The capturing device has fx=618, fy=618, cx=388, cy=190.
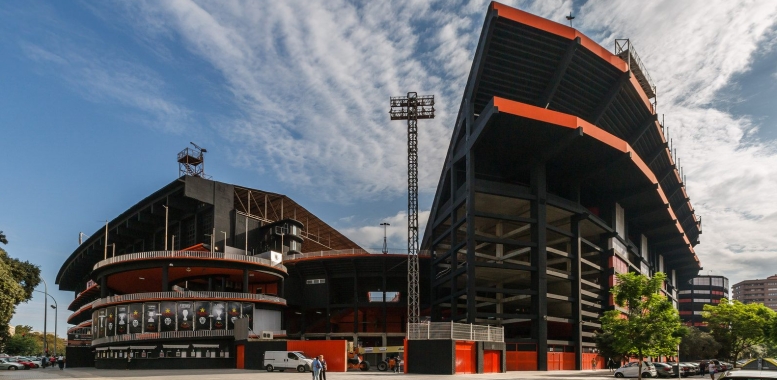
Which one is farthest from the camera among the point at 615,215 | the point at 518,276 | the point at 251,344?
the point at 615,215

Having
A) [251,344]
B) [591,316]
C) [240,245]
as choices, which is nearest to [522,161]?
[591,316]

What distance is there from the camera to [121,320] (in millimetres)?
67375

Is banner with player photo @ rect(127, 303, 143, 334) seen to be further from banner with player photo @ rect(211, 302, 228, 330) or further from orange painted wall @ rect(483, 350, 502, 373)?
orange painted wall @ rect(483, 350, 502, 373)

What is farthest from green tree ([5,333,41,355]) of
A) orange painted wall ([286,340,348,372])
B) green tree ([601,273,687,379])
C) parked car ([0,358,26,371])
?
green tree ([601,273,687,379])

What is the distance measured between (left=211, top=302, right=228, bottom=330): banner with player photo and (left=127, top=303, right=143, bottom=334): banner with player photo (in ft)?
25.1

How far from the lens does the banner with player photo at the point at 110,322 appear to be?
2672 inches

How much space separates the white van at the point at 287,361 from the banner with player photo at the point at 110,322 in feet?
80.4

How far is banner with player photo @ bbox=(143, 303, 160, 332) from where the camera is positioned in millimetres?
66000

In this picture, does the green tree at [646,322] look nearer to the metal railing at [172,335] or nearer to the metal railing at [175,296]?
the metal railing at [172,335]

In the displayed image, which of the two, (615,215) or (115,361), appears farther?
(615,215)

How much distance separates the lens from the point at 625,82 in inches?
2662

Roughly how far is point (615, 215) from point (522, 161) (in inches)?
734

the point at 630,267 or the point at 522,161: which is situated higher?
the point at 522,161

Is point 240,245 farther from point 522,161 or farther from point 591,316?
point 591,316
